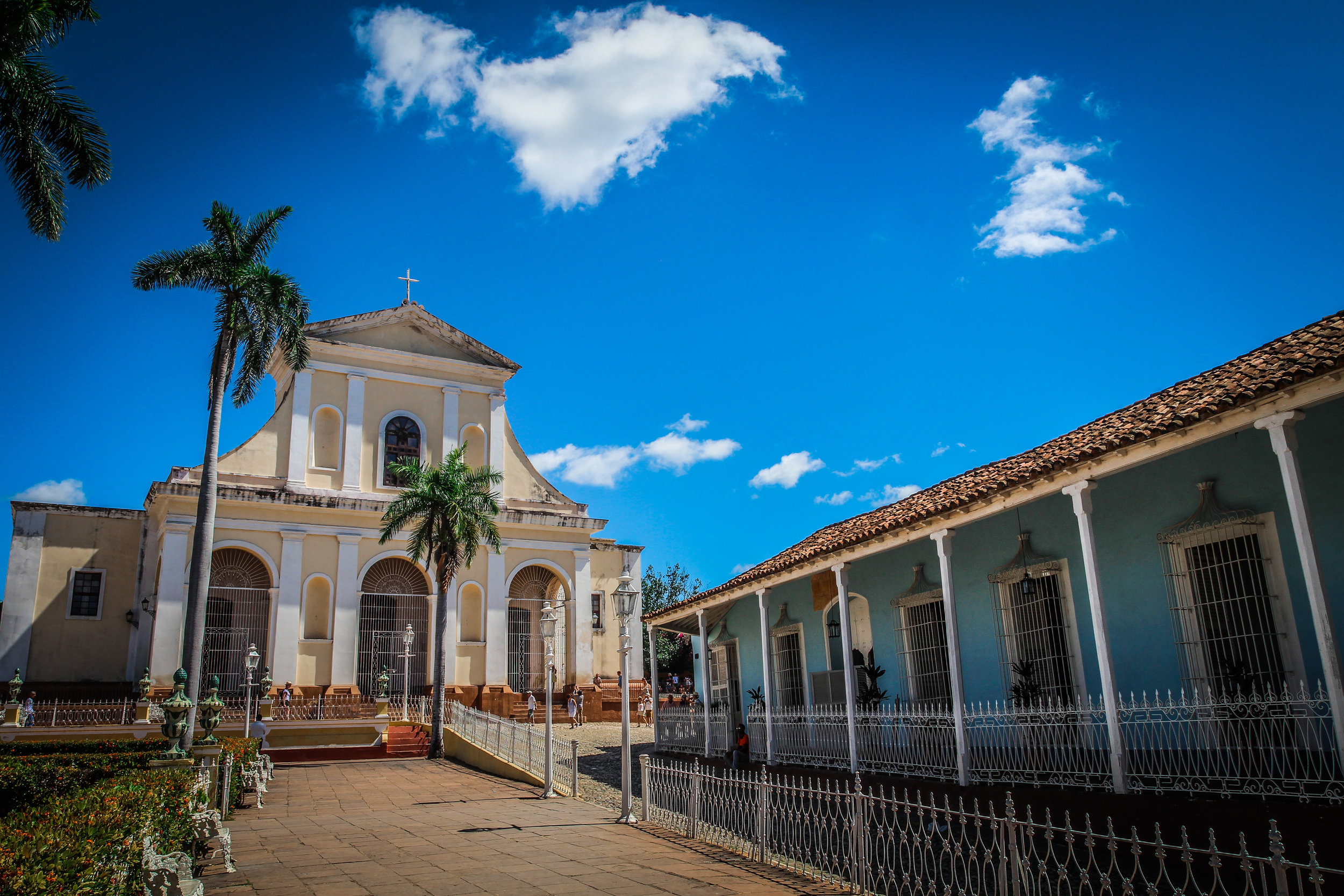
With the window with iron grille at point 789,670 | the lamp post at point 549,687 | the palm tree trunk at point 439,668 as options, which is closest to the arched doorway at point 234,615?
the palm tree trunk at point 439,668

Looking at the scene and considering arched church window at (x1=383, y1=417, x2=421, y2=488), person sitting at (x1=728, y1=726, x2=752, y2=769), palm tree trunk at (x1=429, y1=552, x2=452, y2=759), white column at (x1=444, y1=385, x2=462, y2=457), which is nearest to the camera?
person sitting at (x1=728, y1=726, x2=752, y2=769)

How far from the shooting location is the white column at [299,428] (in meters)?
25.2

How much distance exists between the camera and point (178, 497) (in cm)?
2306

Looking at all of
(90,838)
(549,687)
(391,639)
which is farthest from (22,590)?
(90,838)

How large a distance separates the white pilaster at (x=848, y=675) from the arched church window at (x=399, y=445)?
58.3ft

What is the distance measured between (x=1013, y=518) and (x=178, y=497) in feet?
68.0

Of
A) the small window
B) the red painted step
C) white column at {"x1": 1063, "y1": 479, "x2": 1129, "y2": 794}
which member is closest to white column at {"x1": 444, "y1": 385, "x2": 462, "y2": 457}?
the red painted step

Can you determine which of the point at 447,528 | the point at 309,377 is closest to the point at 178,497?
the point at 309,377

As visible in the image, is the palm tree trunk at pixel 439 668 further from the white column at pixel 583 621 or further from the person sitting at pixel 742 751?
the person sitting at pixel 742 751

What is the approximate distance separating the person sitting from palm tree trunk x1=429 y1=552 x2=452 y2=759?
9026mm

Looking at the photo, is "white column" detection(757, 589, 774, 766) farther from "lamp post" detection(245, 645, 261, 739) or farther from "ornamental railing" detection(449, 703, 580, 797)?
"lamp post" detection(245, 645, 261, 739)

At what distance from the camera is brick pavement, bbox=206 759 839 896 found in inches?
290

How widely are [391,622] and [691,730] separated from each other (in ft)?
41.1

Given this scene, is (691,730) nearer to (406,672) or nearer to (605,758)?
(605,758)
